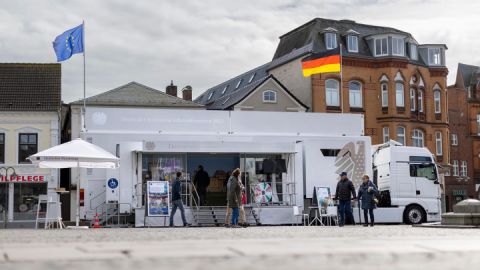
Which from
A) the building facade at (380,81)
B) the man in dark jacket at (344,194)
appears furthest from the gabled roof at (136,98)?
the man in dark jacket at (344,194)

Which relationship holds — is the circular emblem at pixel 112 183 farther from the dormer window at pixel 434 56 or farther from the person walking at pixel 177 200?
the dormer window at pixel 434 56

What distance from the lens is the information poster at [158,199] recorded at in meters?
24.9

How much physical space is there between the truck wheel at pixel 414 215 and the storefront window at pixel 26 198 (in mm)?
20832

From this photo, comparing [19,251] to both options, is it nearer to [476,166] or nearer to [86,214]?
[86,214]

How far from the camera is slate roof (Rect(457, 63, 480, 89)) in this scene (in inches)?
2842

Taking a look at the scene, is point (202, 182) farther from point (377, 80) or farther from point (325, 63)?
point (377, 80)

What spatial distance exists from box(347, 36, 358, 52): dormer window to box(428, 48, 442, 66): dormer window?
21.7 ft

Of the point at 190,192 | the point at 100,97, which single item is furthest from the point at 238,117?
the point at 100,97

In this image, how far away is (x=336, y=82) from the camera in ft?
172

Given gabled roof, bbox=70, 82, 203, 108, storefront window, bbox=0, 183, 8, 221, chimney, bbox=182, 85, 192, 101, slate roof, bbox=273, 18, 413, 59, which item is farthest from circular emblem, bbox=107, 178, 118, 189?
chimney, bbox=182, 85, 192, 101

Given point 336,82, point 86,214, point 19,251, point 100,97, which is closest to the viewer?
point 19,251

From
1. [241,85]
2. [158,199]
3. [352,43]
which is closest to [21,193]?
[158,199]

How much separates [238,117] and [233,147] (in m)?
1.15

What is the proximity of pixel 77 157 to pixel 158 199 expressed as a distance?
333 centimetres
